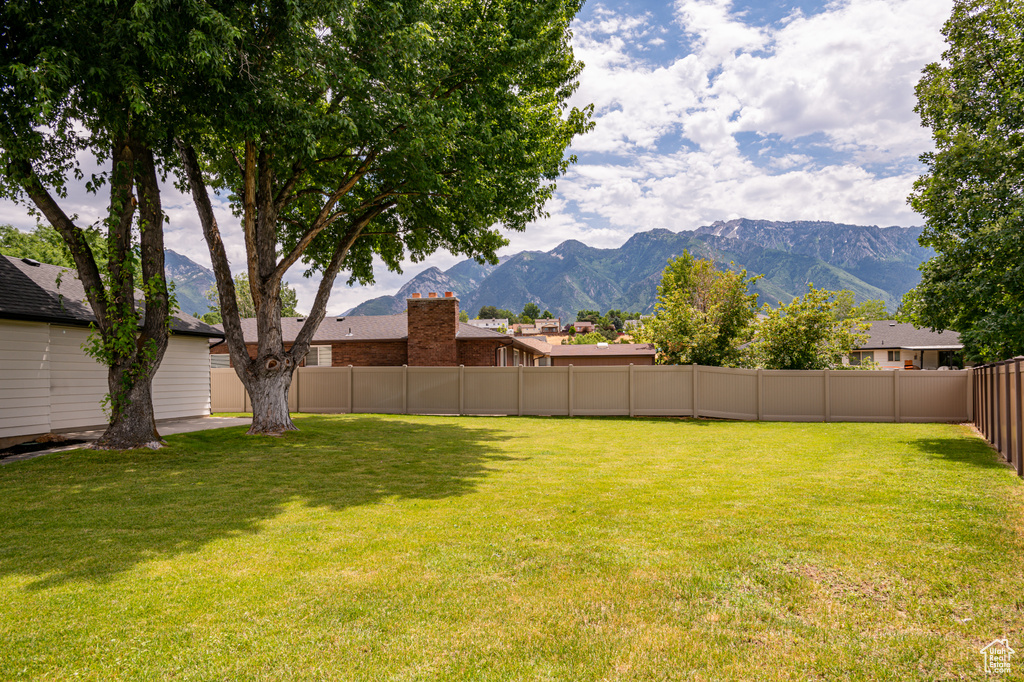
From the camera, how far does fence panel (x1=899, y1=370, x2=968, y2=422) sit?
682 inches

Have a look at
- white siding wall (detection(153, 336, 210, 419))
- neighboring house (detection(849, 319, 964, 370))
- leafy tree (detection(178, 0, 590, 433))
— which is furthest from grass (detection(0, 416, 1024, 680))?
neighboring house (detection(849, 319, 964, 370))

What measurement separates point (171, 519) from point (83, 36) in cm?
773

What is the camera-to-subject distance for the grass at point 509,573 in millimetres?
3186

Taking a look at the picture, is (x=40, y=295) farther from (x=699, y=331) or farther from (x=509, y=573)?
(x=699, y=331)

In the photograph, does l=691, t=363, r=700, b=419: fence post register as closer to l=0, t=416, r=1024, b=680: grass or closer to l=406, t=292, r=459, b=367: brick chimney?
l=0, t=416, r=1024, b=680: grass

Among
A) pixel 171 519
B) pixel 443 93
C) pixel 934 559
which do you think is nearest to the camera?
pixel 934 559

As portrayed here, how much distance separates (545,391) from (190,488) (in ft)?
45.6

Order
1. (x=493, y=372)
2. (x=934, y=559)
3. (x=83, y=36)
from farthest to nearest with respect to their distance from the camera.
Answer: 1. (x=493, y=372)
2. (x=83, y=36)
3. (x=934, y=559)

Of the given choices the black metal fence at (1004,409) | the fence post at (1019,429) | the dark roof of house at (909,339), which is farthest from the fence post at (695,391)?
the dark roof of house at (909,339)

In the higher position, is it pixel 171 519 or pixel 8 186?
pixel 8 186

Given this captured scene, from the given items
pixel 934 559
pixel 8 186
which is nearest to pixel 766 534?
pixel 934 559

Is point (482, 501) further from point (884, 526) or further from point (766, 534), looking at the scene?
point (884, 526)

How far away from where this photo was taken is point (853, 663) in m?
3.09

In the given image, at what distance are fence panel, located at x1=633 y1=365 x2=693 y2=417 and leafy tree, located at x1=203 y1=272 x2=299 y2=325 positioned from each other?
39.8 m
